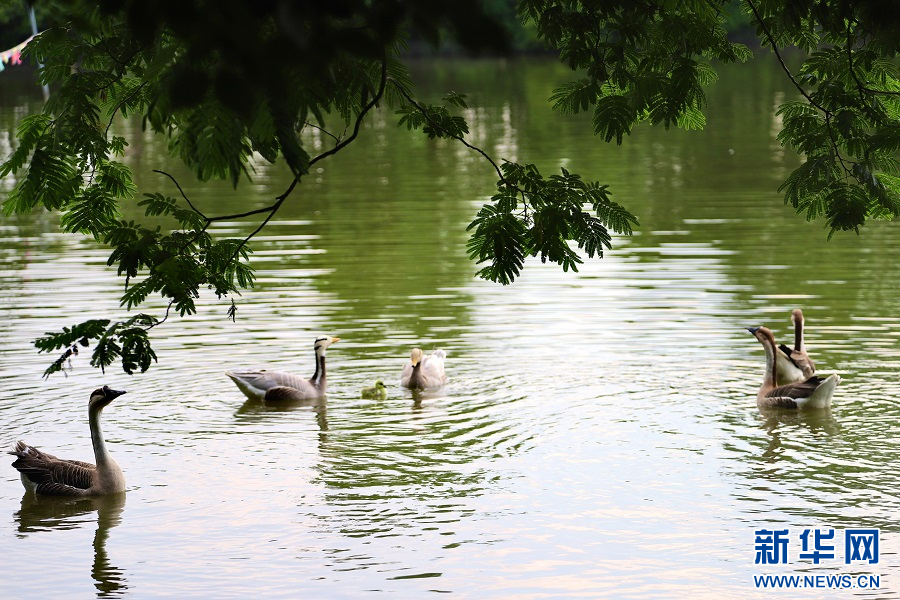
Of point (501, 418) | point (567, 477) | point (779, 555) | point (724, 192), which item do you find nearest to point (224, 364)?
point (501, 418)

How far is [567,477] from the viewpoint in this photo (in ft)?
36.6

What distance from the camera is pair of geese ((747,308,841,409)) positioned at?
13062 millimetres

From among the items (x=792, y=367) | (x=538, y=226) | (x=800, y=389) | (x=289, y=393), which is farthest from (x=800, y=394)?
(x=538, y=226)

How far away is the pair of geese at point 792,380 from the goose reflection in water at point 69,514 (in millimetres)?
6512

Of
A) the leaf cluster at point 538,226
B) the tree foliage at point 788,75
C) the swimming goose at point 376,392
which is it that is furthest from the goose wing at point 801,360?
the leaf cluster at point 538,226

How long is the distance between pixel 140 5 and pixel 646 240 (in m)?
19.7

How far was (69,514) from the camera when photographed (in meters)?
10.8

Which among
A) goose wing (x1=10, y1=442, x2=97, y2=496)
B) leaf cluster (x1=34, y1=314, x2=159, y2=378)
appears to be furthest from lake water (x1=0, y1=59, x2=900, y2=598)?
leaf cluster (x1=34, y1=314, x2=159, y2=378)

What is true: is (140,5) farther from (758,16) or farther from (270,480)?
(270,480)

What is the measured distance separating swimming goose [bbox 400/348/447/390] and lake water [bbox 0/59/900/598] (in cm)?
29

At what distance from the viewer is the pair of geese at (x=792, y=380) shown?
42.9 feet

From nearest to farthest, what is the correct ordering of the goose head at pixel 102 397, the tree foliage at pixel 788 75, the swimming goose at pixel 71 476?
the tree foliage at pixel 788 75
the swimming goose at pixel 71 476
the goose head at pixel 102 397

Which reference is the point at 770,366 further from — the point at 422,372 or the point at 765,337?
the point at 422,372

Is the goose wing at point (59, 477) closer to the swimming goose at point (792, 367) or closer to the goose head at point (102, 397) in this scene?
the goose head at point (102, 397)
